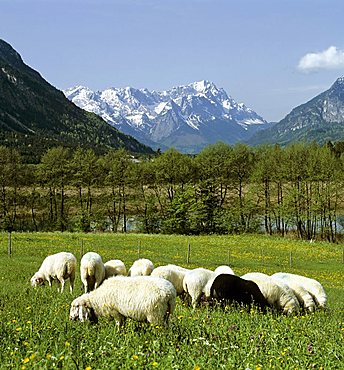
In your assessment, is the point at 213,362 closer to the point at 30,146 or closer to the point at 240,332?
the point at 240,332

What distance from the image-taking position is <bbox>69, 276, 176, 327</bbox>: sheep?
383 inches

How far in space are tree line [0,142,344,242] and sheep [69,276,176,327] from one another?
5340cm

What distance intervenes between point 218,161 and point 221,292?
196 feet

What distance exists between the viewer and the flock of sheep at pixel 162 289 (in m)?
9.89

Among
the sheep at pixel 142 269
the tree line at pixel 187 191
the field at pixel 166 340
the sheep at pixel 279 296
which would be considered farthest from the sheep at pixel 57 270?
the tree line at pixel 187 191

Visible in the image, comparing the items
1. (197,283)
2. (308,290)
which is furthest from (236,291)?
(308,290)

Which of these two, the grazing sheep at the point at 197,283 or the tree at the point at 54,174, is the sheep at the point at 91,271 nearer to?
the grazing sheep at the point at 197,283

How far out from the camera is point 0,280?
1803 cm

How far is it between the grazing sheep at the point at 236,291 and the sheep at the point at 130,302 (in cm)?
440

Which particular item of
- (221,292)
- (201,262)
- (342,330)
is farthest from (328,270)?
(342,330)

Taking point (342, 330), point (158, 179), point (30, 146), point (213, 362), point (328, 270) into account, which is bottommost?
point (328, 270)

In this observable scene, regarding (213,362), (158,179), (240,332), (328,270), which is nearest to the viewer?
(213,362)

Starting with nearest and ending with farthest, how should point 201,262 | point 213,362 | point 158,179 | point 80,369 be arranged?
point 80,369 < point 213,362 < point 201,262 < point 158,179

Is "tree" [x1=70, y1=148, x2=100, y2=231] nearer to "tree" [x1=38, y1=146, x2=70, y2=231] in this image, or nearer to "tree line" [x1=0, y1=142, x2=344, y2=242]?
"tree line" [x1=0, y1=142, x2=344, y2=242]
